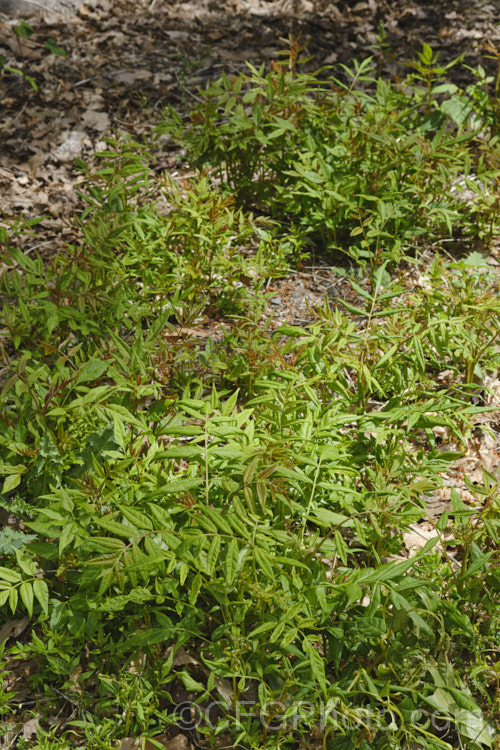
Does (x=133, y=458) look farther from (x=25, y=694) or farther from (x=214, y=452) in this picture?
(x=25, y=694)

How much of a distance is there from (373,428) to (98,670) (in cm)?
138

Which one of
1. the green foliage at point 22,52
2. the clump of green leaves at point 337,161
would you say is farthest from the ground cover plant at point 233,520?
the green foliage at point 22,52

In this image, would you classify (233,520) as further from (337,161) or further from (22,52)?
(22,52)

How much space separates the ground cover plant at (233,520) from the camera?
192cm

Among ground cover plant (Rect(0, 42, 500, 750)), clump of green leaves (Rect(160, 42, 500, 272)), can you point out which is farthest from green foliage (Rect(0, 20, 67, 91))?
ground cover plant (Rect(0, 42, 500, 750))

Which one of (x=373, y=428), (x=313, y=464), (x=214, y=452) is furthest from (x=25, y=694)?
(x=373, y=428)

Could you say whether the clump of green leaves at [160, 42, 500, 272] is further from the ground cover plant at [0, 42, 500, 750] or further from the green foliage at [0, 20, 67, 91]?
the green foliage at [0, 20, 67, 91]

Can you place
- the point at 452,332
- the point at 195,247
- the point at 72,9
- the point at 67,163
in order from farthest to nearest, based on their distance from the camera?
the point at 72,9 < the point at 67,163 < the point at 195,247 < the point at 452,332

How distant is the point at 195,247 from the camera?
336 centimetres

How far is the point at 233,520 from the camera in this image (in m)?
1.87

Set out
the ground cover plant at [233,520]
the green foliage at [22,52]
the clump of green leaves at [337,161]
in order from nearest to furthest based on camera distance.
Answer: the ground cover plant at [233,520], the clump of green leaves at [337,161], the green foliage at [22,52]

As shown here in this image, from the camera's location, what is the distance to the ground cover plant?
192cm

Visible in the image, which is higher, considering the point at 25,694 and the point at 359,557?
the point at 359,557

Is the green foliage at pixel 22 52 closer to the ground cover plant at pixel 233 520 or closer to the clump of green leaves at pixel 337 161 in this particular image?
the clump of green leaves at pixel 337 161
